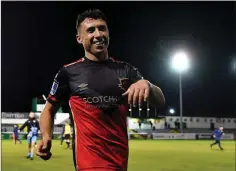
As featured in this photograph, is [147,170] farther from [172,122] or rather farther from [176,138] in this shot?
[172,122]

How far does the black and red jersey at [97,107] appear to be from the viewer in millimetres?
3502

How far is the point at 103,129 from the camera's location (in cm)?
350

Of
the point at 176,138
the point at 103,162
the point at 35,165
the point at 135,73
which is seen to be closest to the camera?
the point at 103,162

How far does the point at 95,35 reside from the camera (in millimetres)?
3545

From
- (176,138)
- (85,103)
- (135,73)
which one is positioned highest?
(135,73)

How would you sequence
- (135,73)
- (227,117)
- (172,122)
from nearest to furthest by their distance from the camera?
(135,73)
(172,122)
(227,117)

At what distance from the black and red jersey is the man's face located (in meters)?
0.16

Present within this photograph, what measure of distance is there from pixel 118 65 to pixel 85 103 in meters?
0.51

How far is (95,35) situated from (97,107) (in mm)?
677

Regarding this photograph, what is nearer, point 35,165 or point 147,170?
point 147,170

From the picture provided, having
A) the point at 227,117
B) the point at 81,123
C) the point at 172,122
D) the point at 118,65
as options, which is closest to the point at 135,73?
the point at 118,65

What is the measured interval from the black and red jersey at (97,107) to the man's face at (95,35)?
0.53 ft

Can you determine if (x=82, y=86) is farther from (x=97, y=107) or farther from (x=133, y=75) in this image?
(x=133, y=75)

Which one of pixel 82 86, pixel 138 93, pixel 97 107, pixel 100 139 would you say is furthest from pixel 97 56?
pixel 138 93
